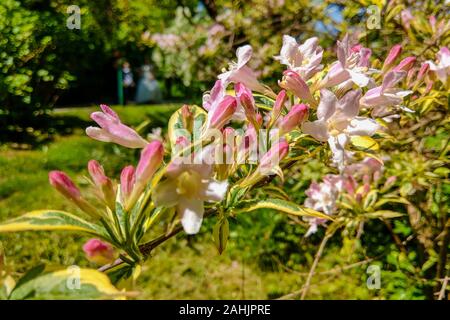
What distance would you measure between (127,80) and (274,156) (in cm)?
1091

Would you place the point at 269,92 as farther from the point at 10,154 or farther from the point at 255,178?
the point at 10,154

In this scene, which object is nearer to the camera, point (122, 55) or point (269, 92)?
point (269, 92)

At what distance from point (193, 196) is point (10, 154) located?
423 cm

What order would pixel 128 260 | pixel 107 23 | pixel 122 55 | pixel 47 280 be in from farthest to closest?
1. pixel 122 55
2. pixel 107 23
3. pixel 128 260
4. pixel 47 280

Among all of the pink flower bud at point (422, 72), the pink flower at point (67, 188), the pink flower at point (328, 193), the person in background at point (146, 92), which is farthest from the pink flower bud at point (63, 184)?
the person in background at point (146, 92)

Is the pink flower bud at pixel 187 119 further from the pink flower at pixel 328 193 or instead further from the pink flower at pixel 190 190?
the pink flower at pixel 328 193

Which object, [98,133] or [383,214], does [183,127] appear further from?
[383,214]

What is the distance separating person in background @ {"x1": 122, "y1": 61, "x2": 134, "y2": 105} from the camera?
958cm

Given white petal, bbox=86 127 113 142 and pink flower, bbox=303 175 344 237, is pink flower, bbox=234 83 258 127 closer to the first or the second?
white petal, bbox=86 127 113 142

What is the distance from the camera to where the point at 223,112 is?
2.04 ft

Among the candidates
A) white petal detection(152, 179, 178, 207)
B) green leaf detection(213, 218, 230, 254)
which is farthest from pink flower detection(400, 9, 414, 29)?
white petal detection(152, 179, 178, 207)

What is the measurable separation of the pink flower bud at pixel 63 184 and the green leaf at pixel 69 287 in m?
0.11
